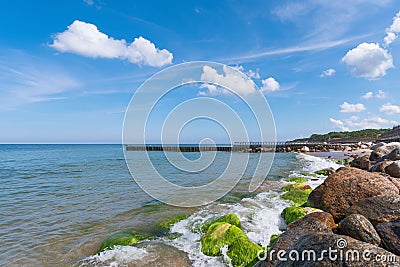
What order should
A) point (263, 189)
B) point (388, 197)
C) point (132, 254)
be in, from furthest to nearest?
point (263, 189)
point (132, 254)
point (388, 197)

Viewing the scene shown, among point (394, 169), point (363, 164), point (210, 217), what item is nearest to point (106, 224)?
point (210, 217)

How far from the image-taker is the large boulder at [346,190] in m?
6.84

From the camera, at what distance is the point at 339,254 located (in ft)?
9.25

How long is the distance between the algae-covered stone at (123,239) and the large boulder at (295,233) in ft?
13.5

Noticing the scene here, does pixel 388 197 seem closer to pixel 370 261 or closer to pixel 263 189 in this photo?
pixel 370 261

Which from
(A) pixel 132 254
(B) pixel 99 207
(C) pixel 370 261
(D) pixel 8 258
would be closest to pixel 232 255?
(A) pixel 132 254

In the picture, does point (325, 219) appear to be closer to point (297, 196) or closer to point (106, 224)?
point (297, 196)

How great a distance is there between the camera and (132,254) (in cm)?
630

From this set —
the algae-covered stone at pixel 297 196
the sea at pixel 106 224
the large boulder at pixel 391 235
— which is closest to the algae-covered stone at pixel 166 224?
the sea at pixel 106 224

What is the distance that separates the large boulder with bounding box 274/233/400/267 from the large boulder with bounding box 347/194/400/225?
2858 millimetres

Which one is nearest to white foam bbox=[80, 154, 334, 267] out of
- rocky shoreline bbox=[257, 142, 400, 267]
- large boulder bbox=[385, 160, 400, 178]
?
rocky shoreline bbox=[257, 142, 400, 267]

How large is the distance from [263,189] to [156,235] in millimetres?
8451

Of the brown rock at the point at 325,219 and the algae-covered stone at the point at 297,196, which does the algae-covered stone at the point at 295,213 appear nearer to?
the brown rock at the point at 325,219

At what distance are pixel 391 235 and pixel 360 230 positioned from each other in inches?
17.4
